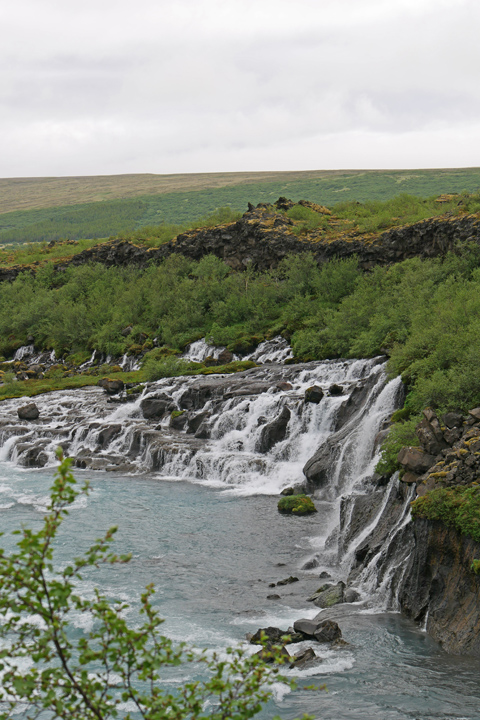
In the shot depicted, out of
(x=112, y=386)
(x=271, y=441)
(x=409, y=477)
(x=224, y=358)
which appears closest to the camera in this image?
(x=409, y=477)

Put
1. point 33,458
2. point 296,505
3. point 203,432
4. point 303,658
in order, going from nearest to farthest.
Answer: point 303,658, point 296,505, point 203,432, point 33,458

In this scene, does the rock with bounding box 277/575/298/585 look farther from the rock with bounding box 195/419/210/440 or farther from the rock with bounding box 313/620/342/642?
the rock with bounding box 195/419/210/440

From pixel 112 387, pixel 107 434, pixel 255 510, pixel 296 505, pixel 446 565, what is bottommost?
pixel 255 510

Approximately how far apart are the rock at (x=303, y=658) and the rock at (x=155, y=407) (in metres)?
30.8

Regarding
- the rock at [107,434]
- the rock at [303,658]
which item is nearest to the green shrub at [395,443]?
the rock at [303,658]

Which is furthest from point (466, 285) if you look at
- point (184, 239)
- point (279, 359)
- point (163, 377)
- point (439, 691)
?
point (184, 239)

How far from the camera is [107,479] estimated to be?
123ft

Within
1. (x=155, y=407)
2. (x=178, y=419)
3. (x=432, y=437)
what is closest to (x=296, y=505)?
(x=432, y=437)

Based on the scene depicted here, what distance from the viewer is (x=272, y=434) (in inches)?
1523

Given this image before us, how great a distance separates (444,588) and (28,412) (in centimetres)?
3719

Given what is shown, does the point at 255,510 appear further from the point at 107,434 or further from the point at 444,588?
the point at 107,434

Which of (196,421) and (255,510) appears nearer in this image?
(255,510)

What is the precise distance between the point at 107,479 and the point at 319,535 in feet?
49.1

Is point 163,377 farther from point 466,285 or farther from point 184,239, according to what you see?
point 184,239
